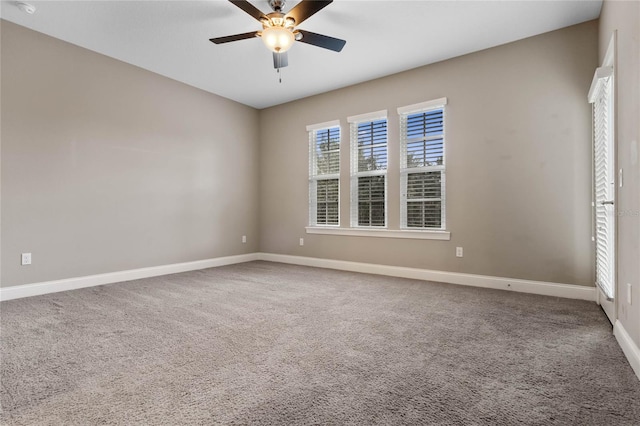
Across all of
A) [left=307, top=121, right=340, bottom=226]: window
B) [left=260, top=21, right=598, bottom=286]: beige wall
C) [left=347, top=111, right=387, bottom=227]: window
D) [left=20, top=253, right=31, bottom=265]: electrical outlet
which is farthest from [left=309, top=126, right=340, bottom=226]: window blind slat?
[left=20, top=253, right=31, bottom=265]: electrical outlet

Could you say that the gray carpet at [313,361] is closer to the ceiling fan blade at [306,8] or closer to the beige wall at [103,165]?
the beige wall at [103,165]

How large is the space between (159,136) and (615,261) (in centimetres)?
528

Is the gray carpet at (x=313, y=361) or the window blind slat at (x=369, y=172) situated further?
the window blind slat at (x=369, y=172)

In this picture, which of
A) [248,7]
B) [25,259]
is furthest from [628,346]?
[25,259]

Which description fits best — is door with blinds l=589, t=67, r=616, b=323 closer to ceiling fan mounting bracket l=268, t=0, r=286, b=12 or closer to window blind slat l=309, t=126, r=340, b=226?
ceiling fan mounting bracket l=268, t=0, r=286, b=12

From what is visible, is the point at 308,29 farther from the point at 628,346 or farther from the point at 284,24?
the point at 628,346

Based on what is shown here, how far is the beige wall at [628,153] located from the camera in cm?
183

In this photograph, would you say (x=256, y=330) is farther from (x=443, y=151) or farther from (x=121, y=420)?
(x=443, y=151)

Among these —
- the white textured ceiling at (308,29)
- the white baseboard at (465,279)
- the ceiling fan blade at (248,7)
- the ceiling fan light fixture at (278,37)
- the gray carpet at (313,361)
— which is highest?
the white textured ceiling at (308,29)

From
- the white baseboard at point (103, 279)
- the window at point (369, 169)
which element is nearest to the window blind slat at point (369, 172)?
the window at point (369, 169)

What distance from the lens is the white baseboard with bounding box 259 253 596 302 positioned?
10.8ft

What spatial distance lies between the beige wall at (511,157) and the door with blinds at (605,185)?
292mm

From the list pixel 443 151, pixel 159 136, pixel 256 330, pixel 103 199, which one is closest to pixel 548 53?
pixel 443 151

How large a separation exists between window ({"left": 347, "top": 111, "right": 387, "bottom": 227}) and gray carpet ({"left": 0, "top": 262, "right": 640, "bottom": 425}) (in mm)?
1714
